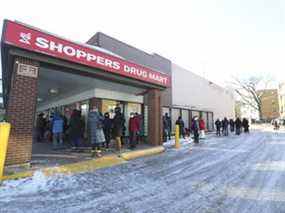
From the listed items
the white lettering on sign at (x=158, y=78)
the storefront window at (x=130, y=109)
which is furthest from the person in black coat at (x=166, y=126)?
the white lettering on sign at (x=158, y=78)

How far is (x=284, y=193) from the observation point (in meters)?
4.64

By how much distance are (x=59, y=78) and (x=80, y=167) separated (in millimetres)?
4433

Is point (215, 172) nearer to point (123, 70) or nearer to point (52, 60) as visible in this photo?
point (123, 70)

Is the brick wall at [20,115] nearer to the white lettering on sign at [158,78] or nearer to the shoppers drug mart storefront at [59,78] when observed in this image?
the shoppers drug mart storefront at [59,78]

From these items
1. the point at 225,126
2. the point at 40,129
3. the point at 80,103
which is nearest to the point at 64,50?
the point at 80,103

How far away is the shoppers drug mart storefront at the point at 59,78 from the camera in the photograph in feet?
19.1

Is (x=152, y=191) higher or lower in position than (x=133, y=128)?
lower

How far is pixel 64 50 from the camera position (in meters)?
6.81

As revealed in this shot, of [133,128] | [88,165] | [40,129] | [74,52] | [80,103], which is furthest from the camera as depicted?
[40,129]

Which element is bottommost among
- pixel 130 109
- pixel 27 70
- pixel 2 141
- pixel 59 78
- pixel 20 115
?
pixel 2 141

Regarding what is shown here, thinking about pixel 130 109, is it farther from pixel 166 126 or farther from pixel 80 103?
pixel 166 126

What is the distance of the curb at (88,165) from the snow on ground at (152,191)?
22 cm

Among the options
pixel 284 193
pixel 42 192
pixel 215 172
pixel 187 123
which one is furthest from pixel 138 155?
pixel 187 123

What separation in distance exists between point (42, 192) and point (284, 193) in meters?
4.99
